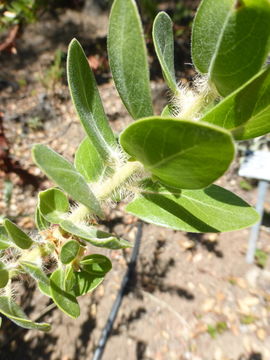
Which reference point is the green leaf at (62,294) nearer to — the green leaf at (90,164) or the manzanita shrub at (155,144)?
the manzanita shrub at (155,144)

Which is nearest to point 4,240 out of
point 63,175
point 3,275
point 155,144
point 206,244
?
point 3,275

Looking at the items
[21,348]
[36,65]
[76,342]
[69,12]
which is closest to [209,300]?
[76,342]

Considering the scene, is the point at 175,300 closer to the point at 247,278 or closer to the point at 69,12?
the point at 247,278

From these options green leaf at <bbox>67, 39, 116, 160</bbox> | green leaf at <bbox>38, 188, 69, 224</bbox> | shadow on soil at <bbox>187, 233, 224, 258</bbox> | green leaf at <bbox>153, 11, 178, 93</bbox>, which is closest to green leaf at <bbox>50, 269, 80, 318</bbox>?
A: green leaf at <bbox>38, 188, 69, 224</bbox>

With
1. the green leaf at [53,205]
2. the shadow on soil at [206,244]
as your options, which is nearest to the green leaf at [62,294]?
the green leaf at [53,205]

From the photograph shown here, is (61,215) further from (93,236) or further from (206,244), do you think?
(206,244)

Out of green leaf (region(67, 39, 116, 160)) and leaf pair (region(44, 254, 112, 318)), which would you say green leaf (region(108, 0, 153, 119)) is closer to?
green leaf (region(67, 39, 116, 160))
